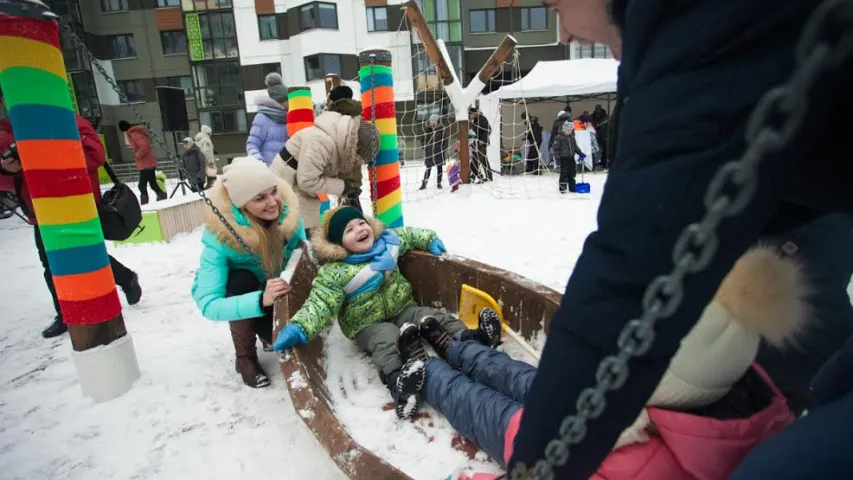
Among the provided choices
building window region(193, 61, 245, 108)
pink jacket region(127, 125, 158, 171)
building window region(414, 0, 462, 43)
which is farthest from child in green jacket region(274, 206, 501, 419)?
building window region(193, 61, 245, 108)

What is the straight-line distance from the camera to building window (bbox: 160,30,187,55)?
22.4 meters

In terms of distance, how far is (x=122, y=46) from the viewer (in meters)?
22.7

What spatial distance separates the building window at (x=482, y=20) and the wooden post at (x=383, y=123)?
795 inches

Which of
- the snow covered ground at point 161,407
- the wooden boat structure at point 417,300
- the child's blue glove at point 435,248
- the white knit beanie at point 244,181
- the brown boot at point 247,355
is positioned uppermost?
the white knit beanie at point 244,181

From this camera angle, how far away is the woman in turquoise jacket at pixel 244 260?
7.34ft

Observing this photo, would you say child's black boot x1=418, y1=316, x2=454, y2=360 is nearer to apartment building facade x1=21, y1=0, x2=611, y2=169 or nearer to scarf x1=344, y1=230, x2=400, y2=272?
scarf x1=344, y1=230, x2=400, y2=272

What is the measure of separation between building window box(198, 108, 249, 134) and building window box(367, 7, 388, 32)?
7.44 metres

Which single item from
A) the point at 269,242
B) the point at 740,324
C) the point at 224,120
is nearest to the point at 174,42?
the point at 224,120

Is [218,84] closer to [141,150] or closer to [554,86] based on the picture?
[141,150]

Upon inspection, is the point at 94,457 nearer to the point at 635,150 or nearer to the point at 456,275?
the point at 456,275

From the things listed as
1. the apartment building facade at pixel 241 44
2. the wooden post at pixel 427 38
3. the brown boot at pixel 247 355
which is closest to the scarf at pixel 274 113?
the wooden post at pixel 427 38

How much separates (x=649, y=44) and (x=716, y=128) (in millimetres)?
123

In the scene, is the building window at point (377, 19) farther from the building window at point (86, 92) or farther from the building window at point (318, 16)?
the building window at point (86, 92)

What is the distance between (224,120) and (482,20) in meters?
13.2
